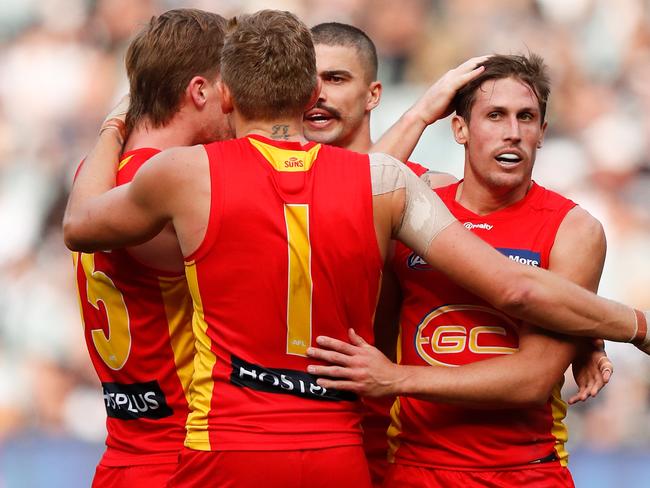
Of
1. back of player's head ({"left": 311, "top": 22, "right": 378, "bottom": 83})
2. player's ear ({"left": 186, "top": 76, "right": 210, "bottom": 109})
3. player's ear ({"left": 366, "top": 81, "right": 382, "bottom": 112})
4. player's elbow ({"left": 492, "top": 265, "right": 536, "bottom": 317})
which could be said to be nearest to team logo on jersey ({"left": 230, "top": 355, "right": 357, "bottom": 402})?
player's elbow ({"left": 492, "top": 265, "right": 536, "bottom": 317})

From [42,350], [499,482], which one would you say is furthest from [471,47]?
[499,482]

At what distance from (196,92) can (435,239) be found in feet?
3.71

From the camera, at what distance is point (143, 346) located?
371cm

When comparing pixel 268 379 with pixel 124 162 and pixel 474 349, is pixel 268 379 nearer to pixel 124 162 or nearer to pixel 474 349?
pixel 474 349

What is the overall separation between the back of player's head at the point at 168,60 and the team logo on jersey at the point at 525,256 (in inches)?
49.8

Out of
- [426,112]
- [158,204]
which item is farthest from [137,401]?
[426,112]

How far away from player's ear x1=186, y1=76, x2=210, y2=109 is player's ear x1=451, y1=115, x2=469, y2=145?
94 cm

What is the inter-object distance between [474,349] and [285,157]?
1003 millimetres

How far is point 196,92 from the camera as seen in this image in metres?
3.84

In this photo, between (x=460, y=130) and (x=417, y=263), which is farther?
(x=460, y=130)

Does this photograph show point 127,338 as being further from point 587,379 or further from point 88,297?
point 587,379

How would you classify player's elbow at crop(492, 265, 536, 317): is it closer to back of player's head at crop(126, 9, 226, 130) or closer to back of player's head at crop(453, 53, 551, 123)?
back of player's head at crop(453, 53, 551, 123)

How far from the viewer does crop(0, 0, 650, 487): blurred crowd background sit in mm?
8227

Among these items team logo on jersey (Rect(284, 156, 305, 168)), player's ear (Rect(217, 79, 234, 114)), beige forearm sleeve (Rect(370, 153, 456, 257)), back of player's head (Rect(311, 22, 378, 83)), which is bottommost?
beige forearm sleeve (Rect(370, 153, 456, 257))
